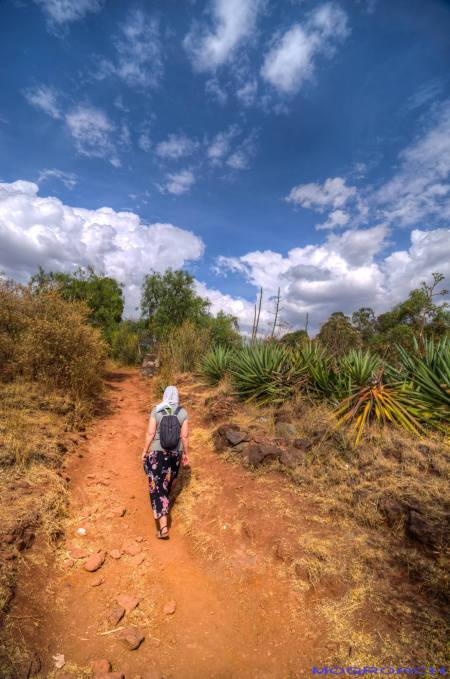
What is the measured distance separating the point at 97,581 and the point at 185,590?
2.77 ft

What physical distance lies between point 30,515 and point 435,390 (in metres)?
6.07

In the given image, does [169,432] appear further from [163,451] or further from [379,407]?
[379,407]

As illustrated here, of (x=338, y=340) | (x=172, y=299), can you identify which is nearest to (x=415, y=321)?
(x=338, y=340)

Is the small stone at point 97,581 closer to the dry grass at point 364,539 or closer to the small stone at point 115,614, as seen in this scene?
the small stone at point 115,614

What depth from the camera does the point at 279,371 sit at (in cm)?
771

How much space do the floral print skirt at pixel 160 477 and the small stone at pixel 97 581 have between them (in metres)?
0.92

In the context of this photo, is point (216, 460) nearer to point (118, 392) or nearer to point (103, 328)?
point (118, 392)

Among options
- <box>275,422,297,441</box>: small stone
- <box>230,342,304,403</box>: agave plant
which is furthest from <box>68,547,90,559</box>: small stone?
<box>230,342,304,403</box>: agave plant

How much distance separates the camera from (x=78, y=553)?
3.40 m

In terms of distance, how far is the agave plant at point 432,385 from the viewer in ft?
17.0

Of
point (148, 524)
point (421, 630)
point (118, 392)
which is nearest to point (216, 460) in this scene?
point (148, 524)

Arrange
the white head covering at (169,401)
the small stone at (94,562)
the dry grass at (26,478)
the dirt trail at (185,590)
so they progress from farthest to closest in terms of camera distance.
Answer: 1. the white head covering at (169,401)
2. the small stone at (94,562)
3. the dry grass at (26,478)
4. the dirt trail at (185,590)

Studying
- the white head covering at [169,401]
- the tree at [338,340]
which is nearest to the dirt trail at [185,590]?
the white head covering at [169,401]

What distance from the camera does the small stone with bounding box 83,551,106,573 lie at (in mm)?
3215
